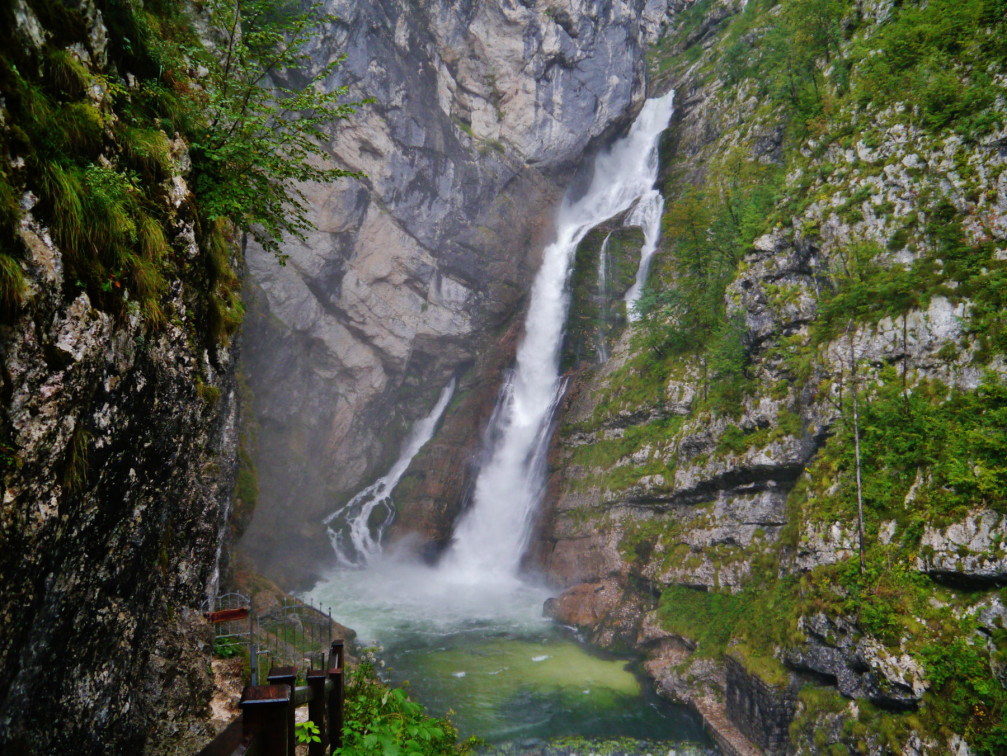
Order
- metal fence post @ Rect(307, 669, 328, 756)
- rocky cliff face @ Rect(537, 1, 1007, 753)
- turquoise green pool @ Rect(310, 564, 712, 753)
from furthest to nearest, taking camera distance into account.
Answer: turquoise green pool @ Rect(310, 564, 712, 753), rocky cliff face @ Rect(537, 1, 1007, 753), metal fence post @ Rect(307, 669, 328, 756)

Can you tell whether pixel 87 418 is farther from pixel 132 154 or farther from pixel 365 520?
pixel 365 520

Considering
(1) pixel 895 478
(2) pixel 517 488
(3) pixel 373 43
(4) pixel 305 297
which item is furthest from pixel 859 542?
(3) pixel 373 43

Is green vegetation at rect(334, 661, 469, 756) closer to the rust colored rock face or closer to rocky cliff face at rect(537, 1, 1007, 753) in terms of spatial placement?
rocky cliff face at rect(537, 1, 1007, 753)

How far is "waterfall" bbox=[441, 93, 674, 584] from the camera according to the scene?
994 inches

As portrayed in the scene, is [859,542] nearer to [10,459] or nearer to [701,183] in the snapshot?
[10,459]

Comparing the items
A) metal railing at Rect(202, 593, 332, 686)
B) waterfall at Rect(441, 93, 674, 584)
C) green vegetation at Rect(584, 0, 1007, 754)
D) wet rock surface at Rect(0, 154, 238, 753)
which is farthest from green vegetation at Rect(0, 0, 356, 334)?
waterfall at Rect(441, 93, 674, 584)

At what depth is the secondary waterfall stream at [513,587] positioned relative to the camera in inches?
543

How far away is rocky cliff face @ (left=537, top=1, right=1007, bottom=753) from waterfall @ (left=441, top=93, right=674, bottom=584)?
2213 millimetres

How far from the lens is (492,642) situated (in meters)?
17.8

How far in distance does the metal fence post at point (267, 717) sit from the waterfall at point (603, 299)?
25375mm

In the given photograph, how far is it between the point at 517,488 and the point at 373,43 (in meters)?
25.8

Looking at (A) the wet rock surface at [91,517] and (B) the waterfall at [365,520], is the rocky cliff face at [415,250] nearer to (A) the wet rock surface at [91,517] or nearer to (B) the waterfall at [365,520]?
(B) the waterfall at [365,520]

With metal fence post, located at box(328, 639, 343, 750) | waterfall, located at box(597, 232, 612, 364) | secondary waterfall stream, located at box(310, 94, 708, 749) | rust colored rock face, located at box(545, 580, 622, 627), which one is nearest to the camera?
metal fence post, located at box(328, 639, 343, 750)

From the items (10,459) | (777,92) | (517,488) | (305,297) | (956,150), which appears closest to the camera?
(10,459)
